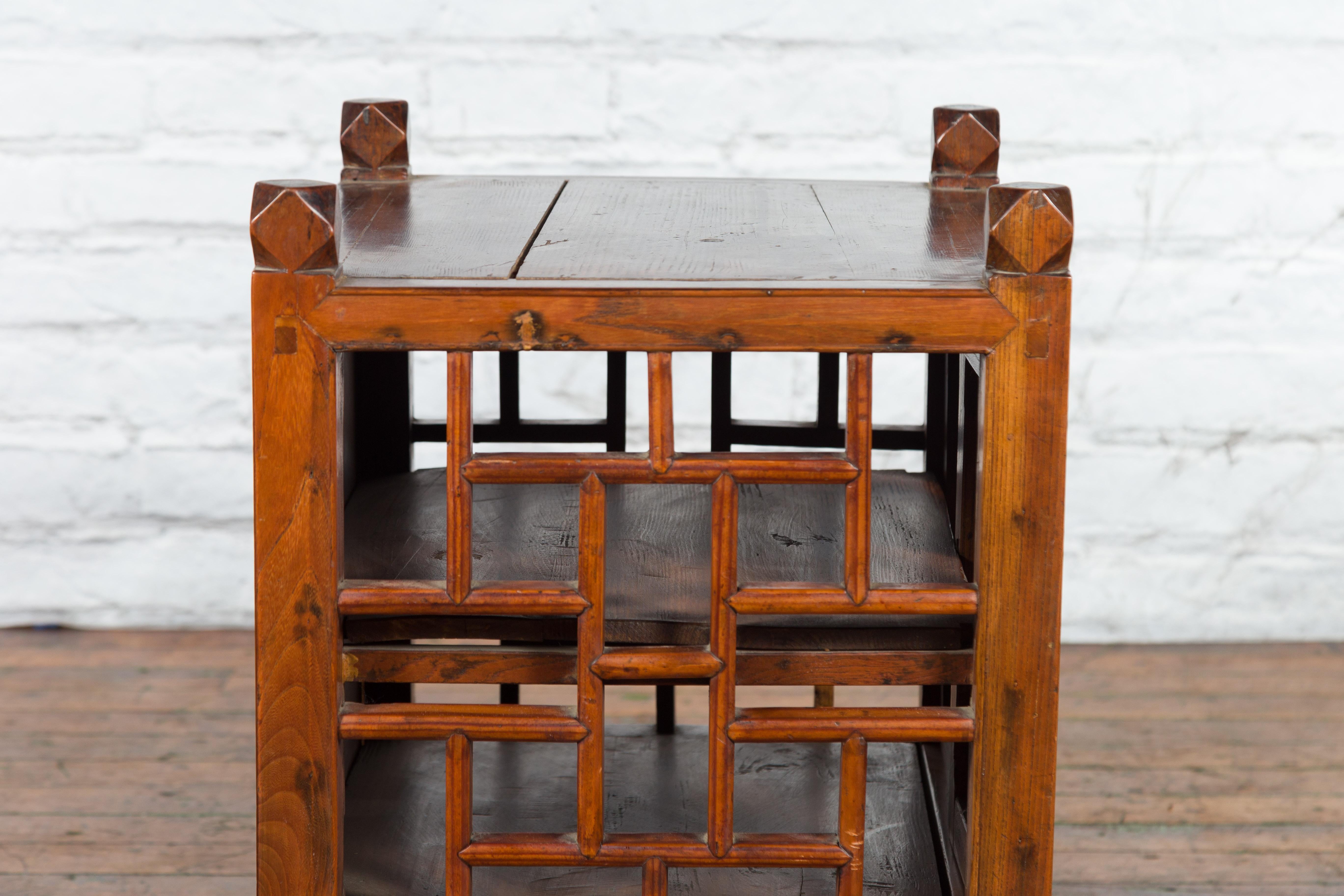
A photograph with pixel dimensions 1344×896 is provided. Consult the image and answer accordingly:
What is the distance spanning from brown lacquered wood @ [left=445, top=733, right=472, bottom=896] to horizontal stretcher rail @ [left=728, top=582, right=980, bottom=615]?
22cm

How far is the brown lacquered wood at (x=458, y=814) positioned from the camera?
1002 mm

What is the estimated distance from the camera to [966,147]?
1396 mm

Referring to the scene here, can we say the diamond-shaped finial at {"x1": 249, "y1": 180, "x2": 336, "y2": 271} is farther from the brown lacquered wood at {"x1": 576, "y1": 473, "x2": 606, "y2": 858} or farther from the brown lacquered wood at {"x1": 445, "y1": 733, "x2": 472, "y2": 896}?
the brown lacquered wood at {"x1": 445, "y1": 733, "x2": 472, "y2": 896}

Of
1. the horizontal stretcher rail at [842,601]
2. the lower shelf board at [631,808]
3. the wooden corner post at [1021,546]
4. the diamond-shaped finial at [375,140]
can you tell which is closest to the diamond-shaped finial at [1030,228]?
the wooden corner post at [1021,546]

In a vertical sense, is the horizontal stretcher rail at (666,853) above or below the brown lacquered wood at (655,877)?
above

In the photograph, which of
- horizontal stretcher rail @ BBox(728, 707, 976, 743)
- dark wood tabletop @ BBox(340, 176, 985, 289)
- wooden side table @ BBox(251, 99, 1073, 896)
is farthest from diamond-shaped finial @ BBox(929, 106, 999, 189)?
horizontal stretcher rail @ BBox(728, 707, 976, 743)

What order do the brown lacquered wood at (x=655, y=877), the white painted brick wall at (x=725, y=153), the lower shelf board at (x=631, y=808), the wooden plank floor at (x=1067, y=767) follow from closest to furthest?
the brown lacquered wood at (x=655, y=877), the lower shelf board at (x=631, y=808), the wooden plank floor at (x=1067, y=767), the white painted brick wall at (x=725, y=153)

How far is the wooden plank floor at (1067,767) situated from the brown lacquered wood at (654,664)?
77 centimetres

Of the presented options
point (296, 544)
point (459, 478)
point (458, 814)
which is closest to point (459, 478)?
point (459, 478)

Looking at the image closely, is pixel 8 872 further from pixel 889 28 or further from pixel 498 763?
pixel 889 28

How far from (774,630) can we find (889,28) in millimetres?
1346

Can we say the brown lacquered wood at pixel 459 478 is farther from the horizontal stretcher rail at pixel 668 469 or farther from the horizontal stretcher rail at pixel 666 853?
the horizontal stretcher rail at pixel 666 853

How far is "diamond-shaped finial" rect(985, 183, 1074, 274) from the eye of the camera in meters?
0.91

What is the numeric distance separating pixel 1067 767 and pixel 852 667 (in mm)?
951
